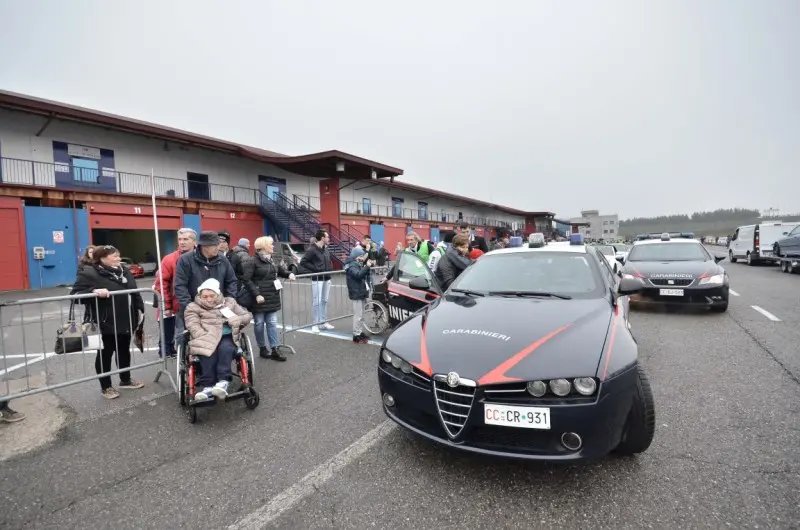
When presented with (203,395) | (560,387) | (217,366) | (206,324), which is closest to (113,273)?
(206,324)

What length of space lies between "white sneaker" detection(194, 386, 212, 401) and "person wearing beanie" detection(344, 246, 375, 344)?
2.95m

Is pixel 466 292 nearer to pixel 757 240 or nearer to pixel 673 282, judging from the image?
pixel 673 282

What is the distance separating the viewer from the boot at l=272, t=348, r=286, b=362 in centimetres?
530

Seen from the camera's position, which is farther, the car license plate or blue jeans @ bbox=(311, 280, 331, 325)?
blue jeans @ bbox=(311, 280, 331, 325)

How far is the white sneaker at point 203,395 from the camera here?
3307 mm

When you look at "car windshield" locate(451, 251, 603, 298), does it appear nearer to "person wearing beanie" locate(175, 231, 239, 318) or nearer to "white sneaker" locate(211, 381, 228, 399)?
"white sneaker" locate(211, 381, 228, 399)

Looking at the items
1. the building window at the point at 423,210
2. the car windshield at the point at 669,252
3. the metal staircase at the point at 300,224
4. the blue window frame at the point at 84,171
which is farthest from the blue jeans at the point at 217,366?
the building window at the point at 423,210

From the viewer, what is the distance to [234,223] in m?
22.1

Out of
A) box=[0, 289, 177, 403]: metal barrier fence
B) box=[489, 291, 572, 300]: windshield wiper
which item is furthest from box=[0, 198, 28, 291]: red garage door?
box=[489, 291, 572, 300]: windshield wiper

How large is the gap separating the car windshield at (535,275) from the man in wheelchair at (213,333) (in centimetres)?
226

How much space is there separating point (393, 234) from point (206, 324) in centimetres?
2908

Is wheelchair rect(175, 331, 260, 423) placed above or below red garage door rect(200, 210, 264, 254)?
below

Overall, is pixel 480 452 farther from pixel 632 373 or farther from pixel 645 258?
pixel 645 258

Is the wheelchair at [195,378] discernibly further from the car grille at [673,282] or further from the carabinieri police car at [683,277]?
the car grille at [673,282]
